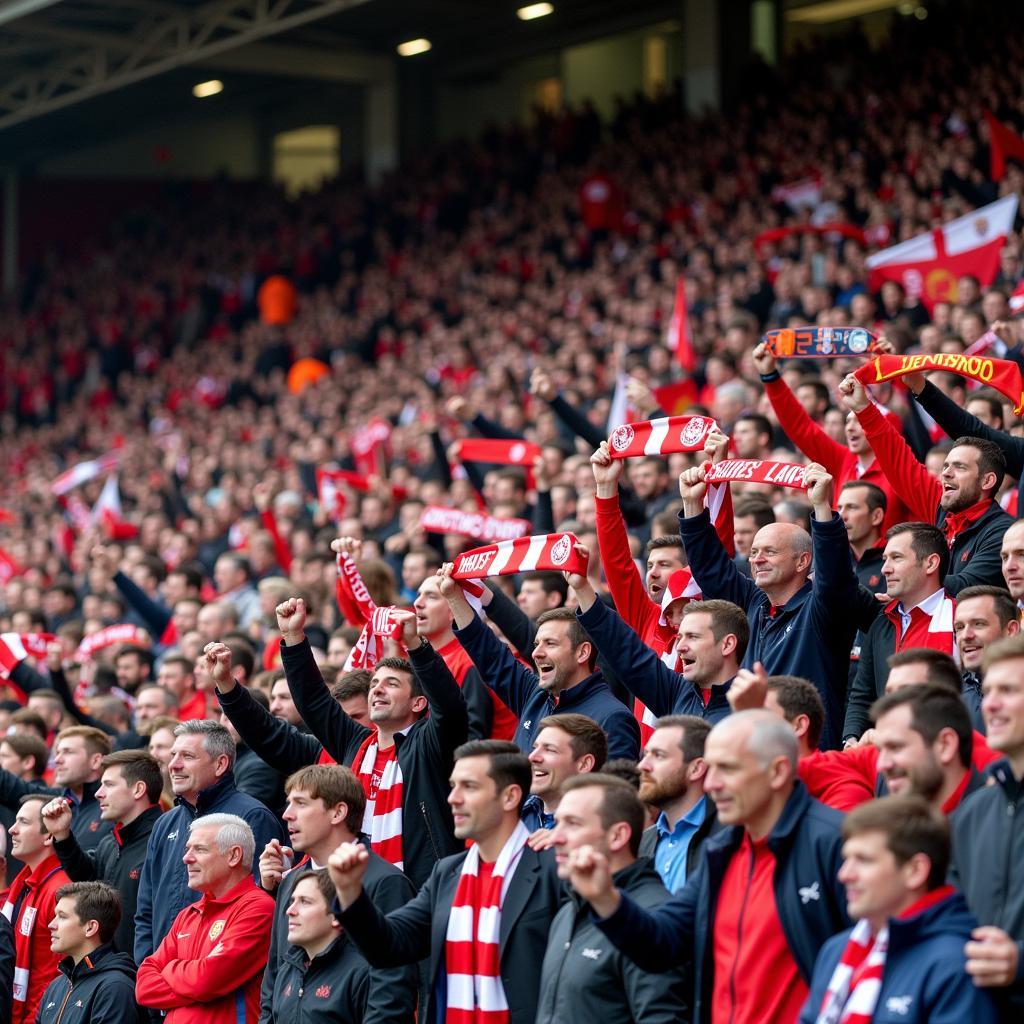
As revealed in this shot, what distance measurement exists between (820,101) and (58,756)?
11.6 metres

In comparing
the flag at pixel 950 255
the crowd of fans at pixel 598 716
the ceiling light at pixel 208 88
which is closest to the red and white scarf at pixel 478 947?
the crowd of fans at pixel 598 716

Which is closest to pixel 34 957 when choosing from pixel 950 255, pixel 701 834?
pixel 701 834

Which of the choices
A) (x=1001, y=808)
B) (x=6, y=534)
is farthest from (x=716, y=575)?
(x=6, y=534)

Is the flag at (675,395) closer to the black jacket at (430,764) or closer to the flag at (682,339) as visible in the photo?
the flag at (682,339)

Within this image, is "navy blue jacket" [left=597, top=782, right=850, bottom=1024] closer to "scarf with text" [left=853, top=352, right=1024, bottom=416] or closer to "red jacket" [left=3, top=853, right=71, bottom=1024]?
"scarf with text" [left=853, top=352, right=1024, bottom=416]

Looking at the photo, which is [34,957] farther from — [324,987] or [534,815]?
[534,815]

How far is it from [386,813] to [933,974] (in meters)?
2.78

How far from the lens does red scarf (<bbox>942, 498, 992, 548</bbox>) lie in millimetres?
6098

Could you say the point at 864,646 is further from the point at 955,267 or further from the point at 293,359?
the point at 293,359

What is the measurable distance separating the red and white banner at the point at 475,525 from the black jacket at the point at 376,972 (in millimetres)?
2989

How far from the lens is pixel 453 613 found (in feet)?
19.6

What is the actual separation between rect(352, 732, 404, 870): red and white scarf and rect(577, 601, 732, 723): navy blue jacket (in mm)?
927

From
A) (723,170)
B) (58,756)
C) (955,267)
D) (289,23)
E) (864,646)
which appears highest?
(289,23)

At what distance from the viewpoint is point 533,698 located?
5945 mm
